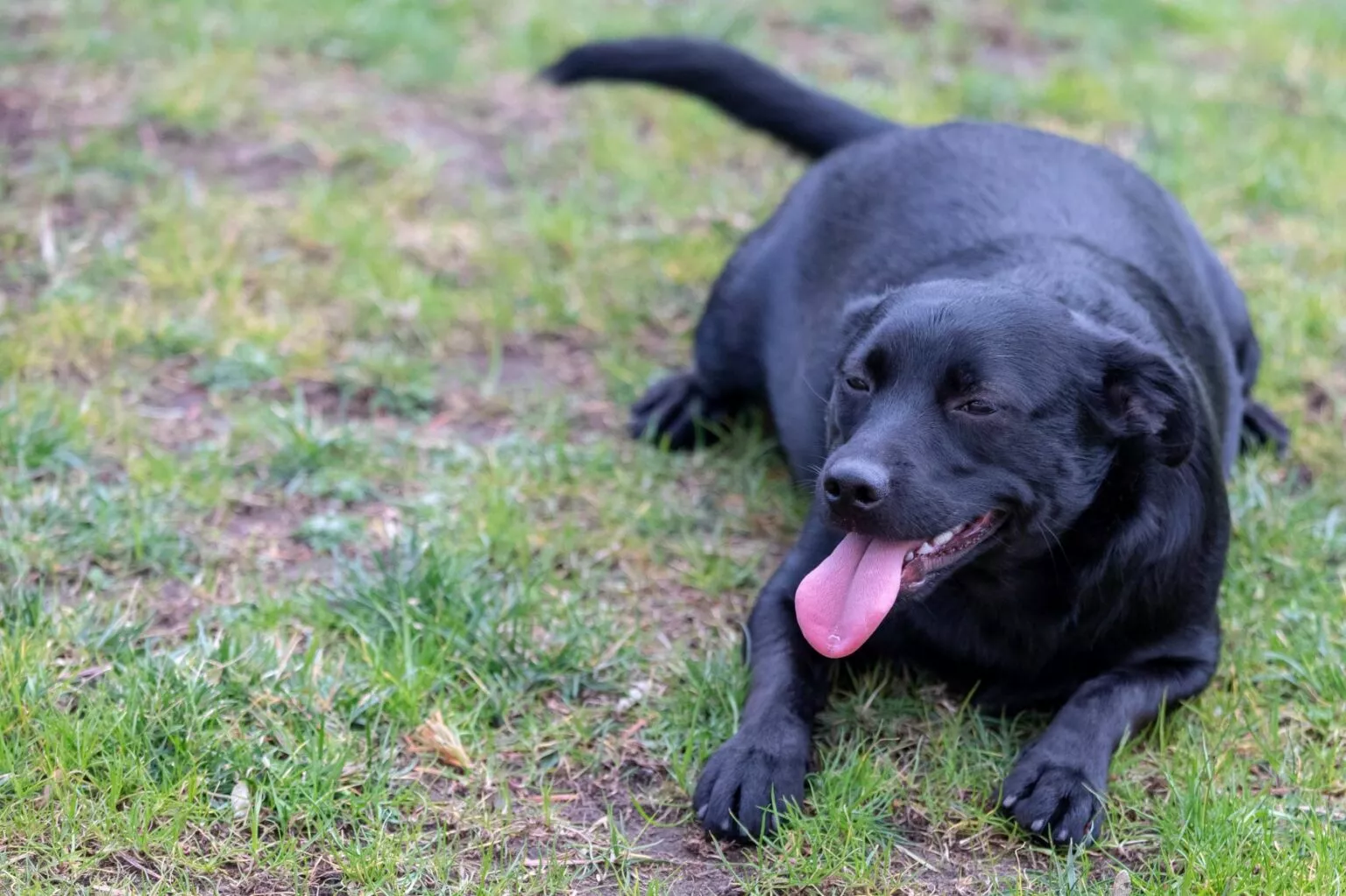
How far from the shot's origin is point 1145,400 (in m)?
2.61

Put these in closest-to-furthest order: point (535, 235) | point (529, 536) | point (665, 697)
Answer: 1. point (665, 697)
2. point (529, 536)
3. point (535, 235)

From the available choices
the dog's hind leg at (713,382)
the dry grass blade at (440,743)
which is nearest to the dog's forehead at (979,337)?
the dry grass blade at (440,743)

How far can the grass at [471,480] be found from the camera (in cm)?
254

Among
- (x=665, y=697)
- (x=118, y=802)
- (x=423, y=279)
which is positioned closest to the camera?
(x=118, y=802)

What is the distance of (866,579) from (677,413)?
55.7 inches

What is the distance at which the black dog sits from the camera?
2549mm

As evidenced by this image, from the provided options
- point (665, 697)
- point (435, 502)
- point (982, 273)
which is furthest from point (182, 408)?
point (982, 273)

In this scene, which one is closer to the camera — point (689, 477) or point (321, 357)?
point (689, 477)

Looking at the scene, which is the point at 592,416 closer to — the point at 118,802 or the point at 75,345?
the point at 75,345

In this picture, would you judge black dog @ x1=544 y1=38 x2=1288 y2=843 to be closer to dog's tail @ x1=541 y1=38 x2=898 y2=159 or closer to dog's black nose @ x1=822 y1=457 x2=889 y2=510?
dog's black nose @ x1=822 y1=457 x2=889 y2=510

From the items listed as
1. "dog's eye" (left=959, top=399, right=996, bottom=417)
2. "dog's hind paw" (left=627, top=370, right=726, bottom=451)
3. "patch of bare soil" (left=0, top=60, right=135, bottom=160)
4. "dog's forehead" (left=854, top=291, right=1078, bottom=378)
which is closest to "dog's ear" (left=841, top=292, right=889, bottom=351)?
"dog's forehead" (left=854, top=291, right=1078, bottom=378)

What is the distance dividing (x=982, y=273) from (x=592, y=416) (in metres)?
1.29

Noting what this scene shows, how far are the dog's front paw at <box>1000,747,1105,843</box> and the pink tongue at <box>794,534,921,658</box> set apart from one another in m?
0.41

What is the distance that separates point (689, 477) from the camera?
3.74 metres
